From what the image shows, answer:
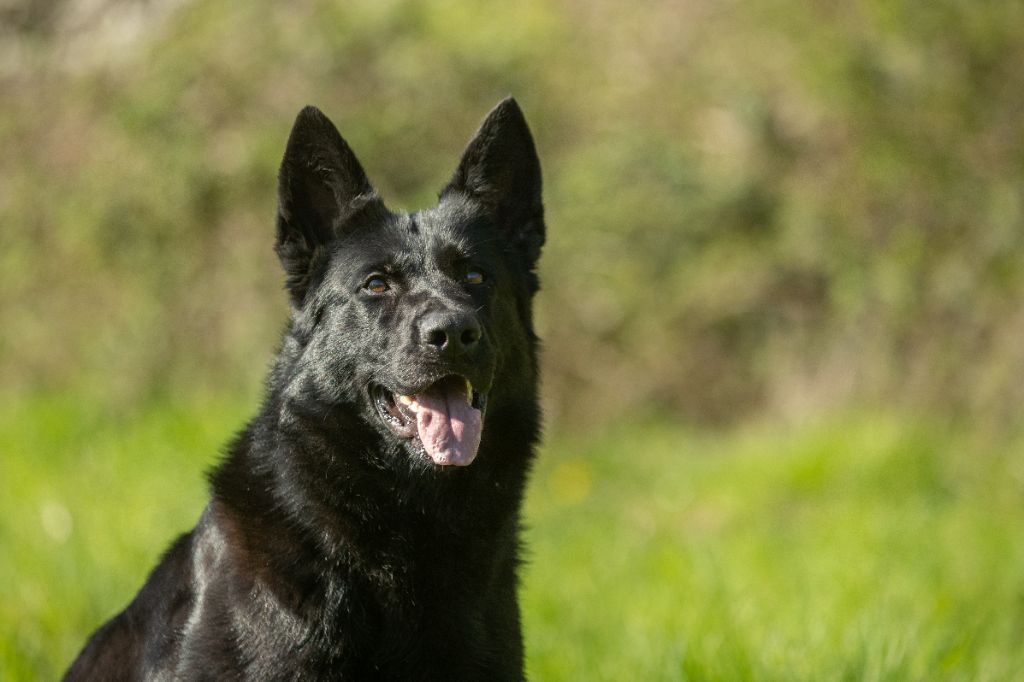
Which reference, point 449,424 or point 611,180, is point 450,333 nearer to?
point 449,424

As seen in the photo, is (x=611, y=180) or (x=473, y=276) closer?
(x=473, y=276)

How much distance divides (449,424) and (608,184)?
6.59 metres

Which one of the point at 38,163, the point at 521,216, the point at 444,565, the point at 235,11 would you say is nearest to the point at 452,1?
the point at 235,11

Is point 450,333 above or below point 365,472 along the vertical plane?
above

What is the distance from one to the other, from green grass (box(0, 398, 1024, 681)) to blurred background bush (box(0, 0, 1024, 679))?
406mm

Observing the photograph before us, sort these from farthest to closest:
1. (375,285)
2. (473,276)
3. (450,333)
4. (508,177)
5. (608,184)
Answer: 1. (608,184)
2. (508,177)
3. (473,276)
4. (375,285)
5. (450,333)

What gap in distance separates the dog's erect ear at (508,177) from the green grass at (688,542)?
950 millimetres

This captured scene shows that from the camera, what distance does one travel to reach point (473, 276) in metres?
3.64

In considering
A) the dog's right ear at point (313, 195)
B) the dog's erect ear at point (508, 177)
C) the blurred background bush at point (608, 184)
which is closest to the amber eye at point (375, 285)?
the dog's right ear at point (313, 195)

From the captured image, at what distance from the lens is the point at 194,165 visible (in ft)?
29.5

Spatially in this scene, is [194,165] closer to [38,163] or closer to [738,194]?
[38,163]

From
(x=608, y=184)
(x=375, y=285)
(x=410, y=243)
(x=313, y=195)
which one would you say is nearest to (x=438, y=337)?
(x=375, y=285)

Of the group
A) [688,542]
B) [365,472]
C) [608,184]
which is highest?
[365,472]

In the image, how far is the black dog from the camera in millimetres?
3098
